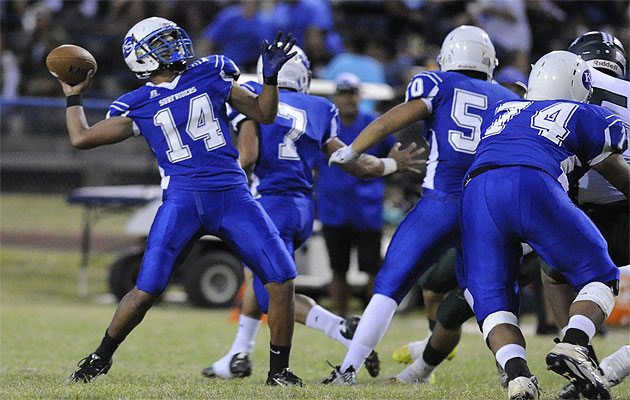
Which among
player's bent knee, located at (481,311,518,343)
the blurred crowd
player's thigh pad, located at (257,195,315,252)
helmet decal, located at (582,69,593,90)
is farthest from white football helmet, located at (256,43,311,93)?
the blurred crowd

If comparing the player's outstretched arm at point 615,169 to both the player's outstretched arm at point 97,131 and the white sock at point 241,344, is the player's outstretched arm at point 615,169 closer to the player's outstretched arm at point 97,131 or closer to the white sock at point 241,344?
the player's outstretched arm at point 97,131

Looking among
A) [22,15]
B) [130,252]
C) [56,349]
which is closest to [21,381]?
[56,349]

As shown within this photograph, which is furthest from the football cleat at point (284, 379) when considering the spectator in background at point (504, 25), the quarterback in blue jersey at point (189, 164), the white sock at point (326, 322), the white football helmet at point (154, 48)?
the spectator in background at point (504, 25)

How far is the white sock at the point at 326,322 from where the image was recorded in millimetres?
6160

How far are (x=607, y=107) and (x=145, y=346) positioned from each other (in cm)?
394

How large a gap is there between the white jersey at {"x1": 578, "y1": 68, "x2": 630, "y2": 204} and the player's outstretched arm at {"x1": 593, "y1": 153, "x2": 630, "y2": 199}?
0.58 m

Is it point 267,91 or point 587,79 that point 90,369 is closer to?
point 267,91

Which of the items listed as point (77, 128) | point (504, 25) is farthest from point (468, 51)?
point (504, 25)

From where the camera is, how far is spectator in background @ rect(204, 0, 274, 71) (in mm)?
12375

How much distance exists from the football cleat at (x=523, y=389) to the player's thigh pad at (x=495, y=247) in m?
0.37

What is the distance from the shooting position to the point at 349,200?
371 inches

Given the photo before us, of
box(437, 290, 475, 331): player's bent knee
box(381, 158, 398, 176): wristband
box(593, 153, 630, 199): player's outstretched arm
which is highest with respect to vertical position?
box(593, 153, 630, 199): player's outstretched arm

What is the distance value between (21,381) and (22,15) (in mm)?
11658

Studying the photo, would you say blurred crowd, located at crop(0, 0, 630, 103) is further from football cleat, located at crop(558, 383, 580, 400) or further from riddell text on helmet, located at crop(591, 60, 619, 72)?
football cleat, located at crop(558, 383, 580, 400)
